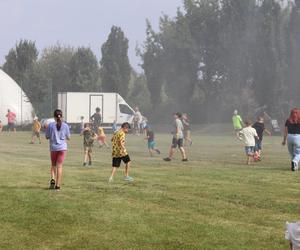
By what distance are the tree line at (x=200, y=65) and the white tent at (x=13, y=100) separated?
198 cm

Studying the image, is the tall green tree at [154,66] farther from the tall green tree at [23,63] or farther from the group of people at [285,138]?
the group of people at [285,138]

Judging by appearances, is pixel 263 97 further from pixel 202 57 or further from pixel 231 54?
pixel 202 57

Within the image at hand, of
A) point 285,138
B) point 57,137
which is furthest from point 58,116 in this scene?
point 285,138

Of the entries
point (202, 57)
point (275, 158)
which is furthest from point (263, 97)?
point (275, 158)

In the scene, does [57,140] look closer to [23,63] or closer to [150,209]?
[150,209]

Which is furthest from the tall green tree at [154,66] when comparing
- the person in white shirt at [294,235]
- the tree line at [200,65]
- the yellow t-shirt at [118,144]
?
the person in white shirt at [294,235]

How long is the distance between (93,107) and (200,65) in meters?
16.5

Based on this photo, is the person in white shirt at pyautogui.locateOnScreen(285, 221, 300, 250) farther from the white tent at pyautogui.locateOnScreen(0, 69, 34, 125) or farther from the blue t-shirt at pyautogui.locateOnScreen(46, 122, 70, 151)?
the white tent at pyautogui.locateOnScreen(0, 69, 34, 125)

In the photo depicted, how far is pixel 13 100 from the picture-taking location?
210 ft

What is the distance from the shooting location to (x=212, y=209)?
11156 millimetres

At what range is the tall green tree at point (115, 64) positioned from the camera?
2680 inches

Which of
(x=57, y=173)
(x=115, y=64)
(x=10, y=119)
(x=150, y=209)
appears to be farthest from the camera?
(x=115, y=64)

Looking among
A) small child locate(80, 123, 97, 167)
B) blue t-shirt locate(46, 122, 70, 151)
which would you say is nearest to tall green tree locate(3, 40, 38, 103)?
small child locate(80, 123, 97, 167)

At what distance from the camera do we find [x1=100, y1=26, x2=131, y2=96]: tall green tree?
223ft
